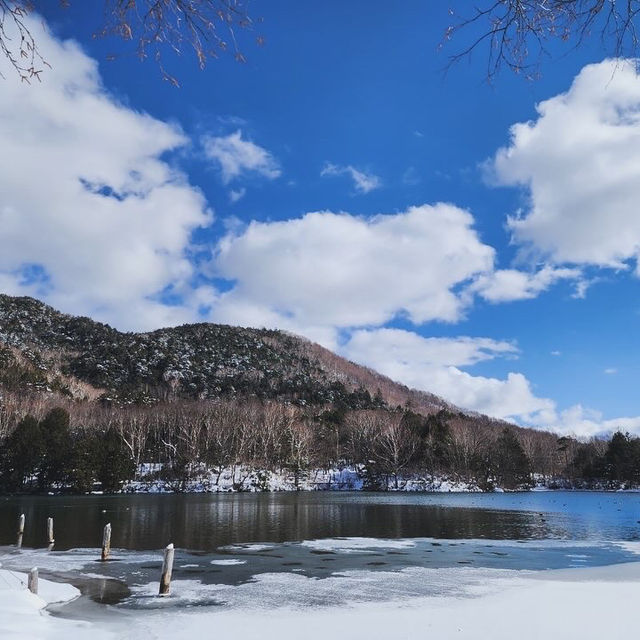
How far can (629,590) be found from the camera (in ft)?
53.9

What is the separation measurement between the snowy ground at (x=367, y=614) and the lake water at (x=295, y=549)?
0.92ft

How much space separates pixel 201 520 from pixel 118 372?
493 feet

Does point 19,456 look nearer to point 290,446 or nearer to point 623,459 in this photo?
point 290,446

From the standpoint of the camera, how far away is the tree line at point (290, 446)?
305ft

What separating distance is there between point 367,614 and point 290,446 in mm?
91173

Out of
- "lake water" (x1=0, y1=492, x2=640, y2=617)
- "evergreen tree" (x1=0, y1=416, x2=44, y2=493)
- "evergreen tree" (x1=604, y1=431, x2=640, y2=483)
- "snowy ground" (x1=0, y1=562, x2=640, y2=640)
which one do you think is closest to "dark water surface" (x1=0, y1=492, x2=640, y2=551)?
"lake water" (x1=0, y1=492, x2=640, y2=617)

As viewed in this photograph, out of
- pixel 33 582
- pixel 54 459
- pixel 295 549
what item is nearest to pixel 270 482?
pixel 54 459

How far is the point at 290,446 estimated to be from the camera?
103 m

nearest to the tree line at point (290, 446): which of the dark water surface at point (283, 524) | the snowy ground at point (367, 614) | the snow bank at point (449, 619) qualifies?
the dark water surface at point (283, 524)

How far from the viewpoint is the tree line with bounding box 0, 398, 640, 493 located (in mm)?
93025

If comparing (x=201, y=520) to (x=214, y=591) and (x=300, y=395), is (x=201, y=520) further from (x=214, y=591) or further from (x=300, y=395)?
(x=300, y=395)

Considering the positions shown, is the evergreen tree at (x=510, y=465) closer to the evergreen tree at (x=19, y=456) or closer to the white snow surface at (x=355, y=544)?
the white snow surface at (x=355, y=544)

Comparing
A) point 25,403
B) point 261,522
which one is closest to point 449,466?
point 261,522

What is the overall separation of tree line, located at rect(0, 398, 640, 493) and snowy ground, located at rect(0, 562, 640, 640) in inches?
2733
